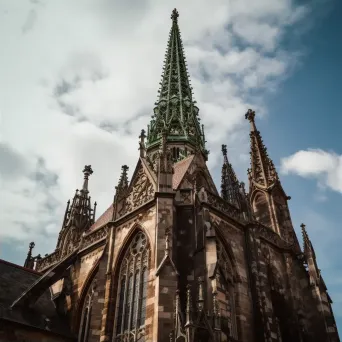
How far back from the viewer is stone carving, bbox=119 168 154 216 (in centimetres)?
1583

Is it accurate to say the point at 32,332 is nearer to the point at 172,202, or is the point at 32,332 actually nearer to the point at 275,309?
the point at 172,202

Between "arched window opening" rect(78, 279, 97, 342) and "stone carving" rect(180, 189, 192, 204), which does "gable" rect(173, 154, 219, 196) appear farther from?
"arched window opening" rect(78, 279, 97, 342)

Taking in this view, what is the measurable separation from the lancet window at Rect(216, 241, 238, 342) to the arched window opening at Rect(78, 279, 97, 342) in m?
5.07

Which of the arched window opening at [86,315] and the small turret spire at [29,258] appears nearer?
the arched window opening at [86,315]

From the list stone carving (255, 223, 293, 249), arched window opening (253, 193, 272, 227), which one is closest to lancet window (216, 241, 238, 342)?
stone carving (255, 223, 293, 249)

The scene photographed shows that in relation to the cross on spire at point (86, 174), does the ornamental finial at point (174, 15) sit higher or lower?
higher

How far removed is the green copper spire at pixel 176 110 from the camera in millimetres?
27141

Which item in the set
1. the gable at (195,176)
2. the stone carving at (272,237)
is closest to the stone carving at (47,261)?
the gable at (195,176)

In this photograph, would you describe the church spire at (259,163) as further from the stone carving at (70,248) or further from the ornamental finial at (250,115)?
the stone carving at (70,248)

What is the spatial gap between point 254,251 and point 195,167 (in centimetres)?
504

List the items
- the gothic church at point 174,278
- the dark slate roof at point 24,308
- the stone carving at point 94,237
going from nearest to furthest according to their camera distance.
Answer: the gothic church at point 174,278 → the dark slate roof at point 24,308 → the stone carving at point 94,237

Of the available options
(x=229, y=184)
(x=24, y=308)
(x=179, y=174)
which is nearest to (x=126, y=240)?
(x=24, y=308)

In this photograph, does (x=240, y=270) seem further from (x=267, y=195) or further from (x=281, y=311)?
(x=267, y=195)

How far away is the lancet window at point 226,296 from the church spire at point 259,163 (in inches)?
345
